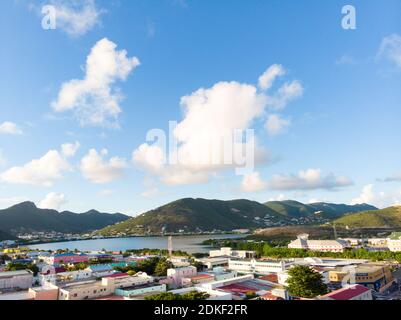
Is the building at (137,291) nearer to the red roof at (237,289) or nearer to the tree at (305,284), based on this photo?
the red roof at (237,289)

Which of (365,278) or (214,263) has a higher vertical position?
(365,278)

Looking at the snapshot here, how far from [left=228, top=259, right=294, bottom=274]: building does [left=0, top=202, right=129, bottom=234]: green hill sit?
1402 inches

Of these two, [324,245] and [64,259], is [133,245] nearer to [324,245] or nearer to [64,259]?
[64,259]

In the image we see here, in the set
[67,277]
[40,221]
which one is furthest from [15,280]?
[40,221]

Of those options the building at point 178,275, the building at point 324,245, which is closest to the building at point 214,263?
the building at point 178,275

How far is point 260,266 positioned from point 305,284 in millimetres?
4628

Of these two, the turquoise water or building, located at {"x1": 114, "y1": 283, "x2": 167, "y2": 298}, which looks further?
the turquoise water

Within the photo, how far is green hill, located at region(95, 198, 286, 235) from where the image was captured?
39.1m

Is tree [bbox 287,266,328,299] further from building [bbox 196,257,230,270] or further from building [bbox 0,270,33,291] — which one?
building [bbox 0,270,33,291]

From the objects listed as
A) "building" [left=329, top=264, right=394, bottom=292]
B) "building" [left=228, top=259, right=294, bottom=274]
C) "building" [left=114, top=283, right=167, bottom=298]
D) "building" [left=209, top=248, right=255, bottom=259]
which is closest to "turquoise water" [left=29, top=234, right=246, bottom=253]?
"building" [left=209, top=248, right=255, bottom=259]

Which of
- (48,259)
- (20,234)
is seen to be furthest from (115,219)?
(48,259)

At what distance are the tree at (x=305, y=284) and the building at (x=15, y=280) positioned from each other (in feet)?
21.3

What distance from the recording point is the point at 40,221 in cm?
4212
